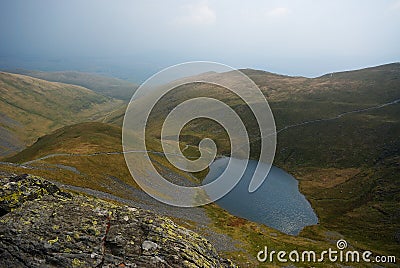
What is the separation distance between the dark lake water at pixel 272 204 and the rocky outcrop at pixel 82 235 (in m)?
77.3

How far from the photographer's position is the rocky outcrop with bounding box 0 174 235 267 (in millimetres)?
11930

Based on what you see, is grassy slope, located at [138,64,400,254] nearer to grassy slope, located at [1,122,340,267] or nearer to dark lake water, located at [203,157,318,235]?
dark lake water, located at [203,157,318,235]

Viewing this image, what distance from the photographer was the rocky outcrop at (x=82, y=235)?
11.9 m

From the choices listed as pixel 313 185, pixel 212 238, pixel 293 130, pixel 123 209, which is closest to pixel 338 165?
pixel 313 185

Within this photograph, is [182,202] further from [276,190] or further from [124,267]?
[124,267]

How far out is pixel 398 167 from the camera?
401 feet

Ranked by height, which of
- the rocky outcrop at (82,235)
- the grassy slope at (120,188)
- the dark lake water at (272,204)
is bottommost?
the dark lake water at (272,204)

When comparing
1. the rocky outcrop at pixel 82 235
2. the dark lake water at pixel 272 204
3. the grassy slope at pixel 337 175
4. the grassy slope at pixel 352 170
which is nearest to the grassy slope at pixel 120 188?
the grassy slope at pixel 337 175

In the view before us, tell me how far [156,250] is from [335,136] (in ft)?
608

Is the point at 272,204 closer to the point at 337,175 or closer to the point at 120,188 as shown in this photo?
the point at 120,188

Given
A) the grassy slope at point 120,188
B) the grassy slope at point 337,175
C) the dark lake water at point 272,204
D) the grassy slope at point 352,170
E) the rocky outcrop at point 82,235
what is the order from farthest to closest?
the dark lake water at point 272,204 → the grassy slope at point 352,170 → the grassy slope at point 337,175 → the grassy slope at point 120,188 → the rocky outcrop at point 82,235

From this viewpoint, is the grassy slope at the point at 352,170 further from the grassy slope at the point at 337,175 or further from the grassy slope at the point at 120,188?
the grassy slope at the point at 120,188

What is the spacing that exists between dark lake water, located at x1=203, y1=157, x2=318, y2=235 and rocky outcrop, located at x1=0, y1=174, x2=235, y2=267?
3043 inches

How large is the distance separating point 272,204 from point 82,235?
9918 cm
